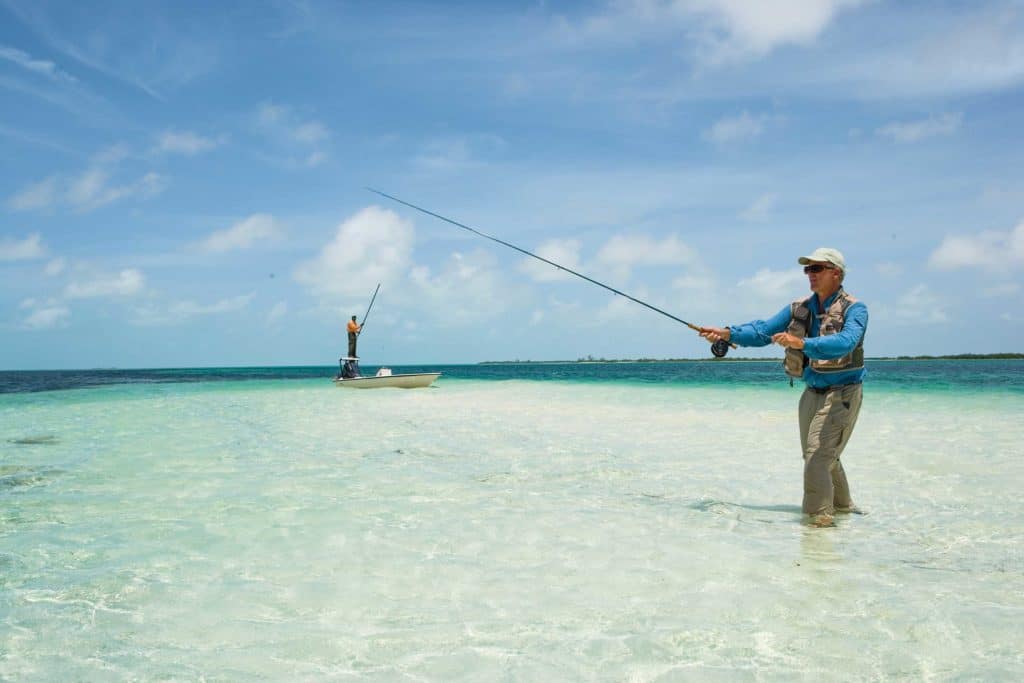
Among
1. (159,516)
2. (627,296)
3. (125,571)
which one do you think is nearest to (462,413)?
(627,296)

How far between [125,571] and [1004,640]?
16.5 feet

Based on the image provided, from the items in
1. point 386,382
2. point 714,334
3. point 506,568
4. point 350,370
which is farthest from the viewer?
point 350,370

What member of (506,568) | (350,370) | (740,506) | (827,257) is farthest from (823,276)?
(350,370)

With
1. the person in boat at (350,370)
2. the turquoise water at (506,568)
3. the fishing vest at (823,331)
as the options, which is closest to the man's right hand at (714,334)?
the fishing vest at (823,331)

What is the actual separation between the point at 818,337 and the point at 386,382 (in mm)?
26321

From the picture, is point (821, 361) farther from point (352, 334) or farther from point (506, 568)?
point (352, 334)

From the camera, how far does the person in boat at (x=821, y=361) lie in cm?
540

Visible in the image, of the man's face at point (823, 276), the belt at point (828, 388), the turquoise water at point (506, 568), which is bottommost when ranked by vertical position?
the turquoise water at point (506, 568)

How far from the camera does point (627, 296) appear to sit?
7.88 meters

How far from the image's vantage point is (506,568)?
4.73 metres

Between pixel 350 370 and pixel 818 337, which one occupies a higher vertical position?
pixel 818 337

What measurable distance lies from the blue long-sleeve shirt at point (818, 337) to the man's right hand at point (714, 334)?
0.03 metres

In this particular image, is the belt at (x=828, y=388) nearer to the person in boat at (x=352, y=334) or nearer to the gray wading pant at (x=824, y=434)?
the gray wading pant at (x=824, y=434)

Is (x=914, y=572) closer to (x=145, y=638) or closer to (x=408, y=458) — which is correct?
(x=145, y=638)
